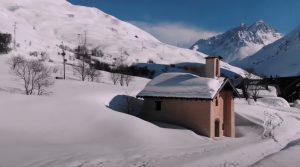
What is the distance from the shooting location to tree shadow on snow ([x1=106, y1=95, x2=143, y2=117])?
37.2m

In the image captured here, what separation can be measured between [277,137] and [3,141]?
74.6 feet

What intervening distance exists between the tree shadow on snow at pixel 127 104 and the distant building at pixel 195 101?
4.46 ft

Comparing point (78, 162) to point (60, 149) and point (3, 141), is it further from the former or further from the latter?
point (3, 141)

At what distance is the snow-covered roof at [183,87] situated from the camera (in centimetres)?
3394

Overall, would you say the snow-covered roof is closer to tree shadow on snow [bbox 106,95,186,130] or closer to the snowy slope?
tree shadow on snow [bbox 106,95,186,130]

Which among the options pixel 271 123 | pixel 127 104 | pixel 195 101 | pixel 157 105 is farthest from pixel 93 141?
pixel 271 123

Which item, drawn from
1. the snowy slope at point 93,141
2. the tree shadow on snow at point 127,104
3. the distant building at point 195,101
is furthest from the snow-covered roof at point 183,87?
the snowy slope at point 93,141

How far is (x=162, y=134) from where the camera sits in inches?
1124

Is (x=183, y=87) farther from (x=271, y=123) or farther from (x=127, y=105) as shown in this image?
(x=271, y=123)

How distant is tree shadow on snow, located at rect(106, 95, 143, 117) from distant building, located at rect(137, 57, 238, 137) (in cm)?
136

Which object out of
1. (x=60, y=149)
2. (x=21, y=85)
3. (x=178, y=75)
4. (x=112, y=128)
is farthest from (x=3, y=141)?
(x=21, y=85)

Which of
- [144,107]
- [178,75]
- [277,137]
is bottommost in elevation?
[277,137]

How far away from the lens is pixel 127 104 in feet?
126

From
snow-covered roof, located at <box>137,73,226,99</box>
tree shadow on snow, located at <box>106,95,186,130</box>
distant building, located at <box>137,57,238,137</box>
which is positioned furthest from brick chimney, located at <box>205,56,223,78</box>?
tree shadow on snow, located at <box>106,95,186,130</box>
